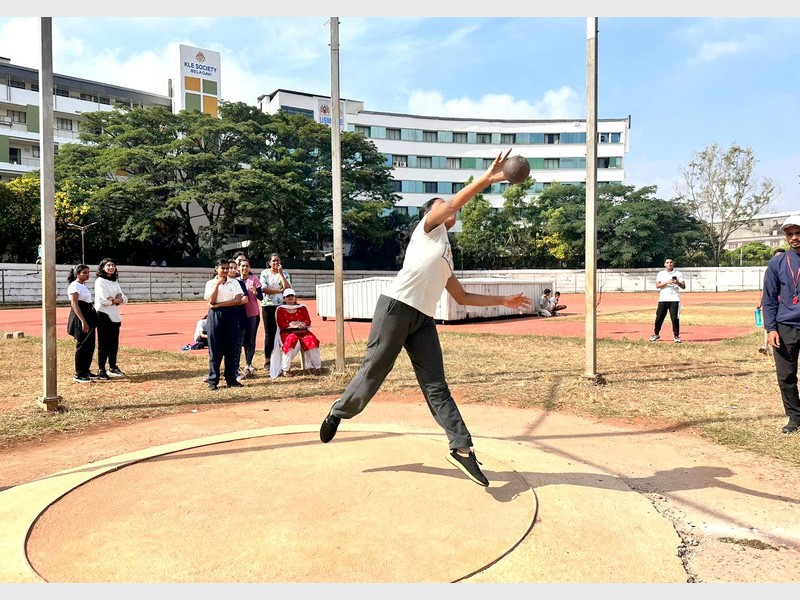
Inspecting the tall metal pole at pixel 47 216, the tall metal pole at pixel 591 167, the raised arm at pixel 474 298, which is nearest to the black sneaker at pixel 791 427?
the tall metal pole at pixel 591 167

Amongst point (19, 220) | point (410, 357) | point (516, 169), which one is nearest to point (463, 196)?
point (516, 169)

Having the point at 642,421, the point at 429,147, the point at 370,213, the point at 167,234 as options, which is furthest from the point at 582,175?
the point at 642,421

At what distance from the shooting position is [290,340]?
29.6ft

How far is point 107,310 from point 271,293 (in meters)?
2.35

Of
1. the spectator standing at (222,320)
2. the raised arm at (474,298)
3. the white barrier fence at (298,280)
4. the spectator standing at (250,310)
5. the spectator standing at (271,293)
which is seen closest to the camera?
the raised arm at (474,298)

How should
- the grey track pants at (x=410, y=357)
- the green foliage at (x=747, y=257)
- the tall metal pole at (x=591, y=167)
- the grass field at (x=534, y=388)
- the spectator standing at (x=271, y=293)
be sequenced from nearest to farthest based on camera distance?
the grey track pants at (x=410, y=357), the grass field at (x=534, y=388), the tall metal pole at (x=591, y=167), the spectator standing at (x=271, y=293), the green foliage at (x=747, y=257)

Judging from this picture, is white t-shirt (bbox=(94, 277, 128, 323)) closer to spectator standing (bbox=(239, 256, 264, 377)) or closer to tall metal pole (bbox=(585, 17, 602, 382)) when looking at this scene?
spectator standing (bbox=(239, 256, 264, 377))

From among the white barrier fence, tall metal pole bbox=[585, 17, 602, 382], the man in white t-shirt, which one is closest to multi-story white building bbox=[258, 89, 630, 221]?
the white barrier fence

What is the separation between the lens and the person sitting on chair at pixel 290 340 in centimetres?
896

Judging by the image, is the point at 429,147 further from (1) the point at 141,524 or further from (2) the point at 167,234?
(1) the point at 141,524

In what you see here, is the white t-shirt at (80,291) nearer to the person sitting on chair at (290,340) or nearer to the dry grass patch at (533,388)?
the dry grass patch at (533,388)

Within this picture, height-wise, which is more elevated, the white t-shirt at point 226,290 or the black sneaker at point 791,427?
the white t-shirt at point 226,290

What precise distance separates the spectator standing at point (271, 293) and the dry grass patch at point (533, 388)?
Result: 676 millimetres

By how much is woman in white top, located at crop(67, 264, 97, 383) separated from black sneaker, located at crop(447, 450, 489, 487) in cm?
650
